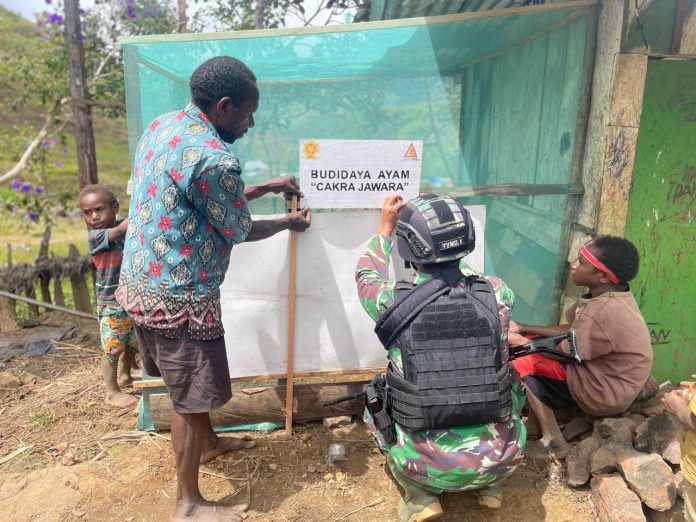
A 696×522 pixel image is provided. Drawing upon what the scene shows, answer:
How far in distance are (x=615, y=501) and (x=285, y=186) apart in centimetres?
228

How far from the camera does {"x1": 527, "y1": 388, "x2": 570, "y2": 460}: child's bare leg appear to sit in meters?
2.85

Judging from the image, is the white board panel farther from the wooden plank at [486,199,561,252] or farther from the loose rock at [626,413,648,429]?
the loose rock at [626,413,648,429]

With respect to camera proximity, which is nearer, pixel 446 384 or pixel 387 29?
pixel 446 384

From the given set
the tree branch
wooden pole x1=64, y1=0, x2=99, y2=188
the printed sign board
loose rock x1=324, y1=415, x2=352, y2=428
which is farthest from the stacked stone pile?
the tree branch

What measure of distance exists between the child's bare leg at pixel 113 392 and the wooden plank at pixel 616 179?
10.9 feet

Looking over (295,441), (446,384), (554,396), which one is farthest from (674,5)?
(295,441)

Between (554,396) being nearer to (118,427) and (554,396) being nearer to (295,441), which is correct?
(295,441)

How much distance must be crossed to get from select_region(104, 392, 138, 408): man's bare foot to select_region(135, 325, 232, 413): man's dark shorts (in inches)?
60.0

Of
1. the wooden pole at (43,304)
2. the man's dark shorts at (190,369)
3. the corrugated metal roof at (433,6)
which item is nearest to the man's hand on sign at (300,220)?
the man's dark shorts at (190,369)

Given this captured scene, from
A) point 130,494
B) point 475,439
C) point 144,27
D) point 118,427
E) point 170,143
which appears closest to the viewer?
point 170,143

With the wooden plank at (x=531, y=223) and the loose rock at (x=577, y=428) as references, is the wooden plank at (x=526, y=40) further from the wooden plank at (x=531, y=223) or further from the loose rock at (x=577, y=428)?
the loose rock at (x=577, y=428)

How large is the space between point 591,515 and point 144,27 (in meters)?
7.87

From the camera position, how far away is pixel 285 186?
111 inches

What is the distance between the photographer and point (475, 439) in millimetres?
2248
